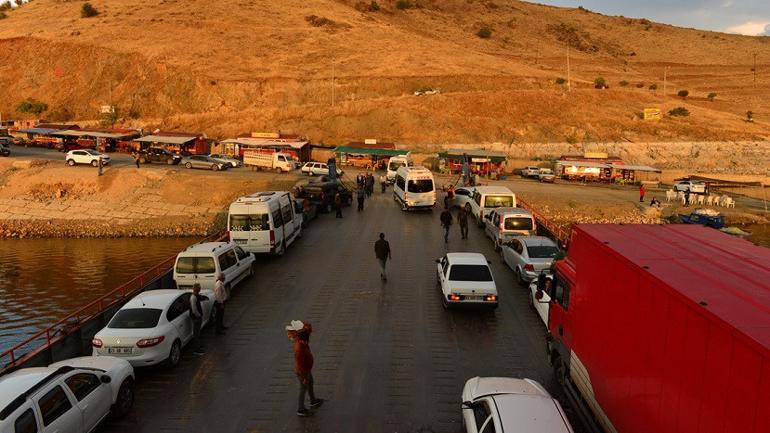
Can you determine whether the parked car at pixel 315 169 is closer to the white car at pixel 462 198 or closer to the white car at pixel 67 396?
the white car at pixel 462 198

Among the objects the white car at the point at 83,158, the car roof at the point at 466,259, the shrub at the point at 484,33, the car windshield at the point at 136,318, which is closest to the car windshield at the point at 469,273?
the car roof at the point at 466,259

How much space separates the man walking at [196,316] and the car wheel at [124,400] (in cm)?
278

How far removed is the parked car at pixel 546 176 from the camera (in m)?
57.0

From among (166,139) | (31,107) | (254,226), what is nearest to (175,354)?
(254,226)

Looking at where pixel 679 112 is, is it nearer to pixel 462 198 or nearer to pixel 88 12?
pixel 462 198

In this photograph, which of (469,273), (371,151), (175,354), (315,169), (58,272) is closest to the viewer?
(175,354)

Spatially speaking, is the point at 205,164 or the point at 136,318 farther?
the point at 205,164

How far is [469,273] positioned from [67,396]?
1112 centimetres

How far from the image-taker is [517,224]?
24.0 m

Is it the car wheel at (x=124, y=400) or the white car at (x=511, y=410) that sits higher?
the white car at (x=511, y=410)

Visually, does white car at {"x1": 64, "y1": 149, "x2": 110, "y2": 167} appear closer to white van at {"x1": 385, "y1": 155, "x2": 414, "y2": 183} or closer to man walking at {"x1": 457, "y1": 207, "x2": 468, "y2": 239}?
white van at {"x1": 385, "y1": 155, "x2": 414, "y2": 183}

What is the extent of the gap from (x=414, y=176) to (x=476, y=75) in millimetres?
66696

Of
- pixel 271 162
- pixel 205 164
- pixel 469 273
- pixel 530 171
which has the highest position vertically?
pixel 271 162

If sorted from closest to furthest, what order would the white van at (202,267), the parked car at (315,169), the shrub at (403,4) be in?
the white van at (202,267)
the parked car at (315,169)
the shrub at (403,4)
